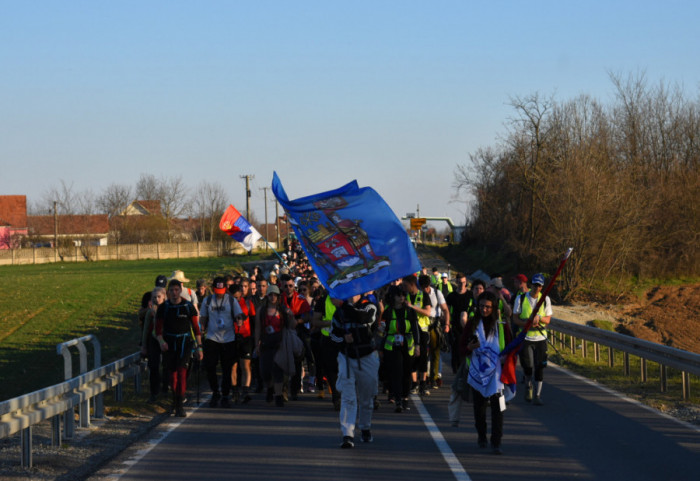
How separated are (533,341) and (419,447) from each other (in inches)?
155

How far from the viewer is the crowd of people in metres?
10.2

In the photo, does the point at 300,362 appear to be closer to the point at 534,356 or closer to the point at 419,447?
the point at 534,356

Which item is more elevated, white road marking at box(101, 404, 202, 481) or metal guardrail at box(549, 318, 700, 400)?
metal guardrail at box(549, 318, 700, 400)

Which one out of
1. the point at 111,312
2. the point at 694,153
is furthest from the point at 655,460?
the point at 694,153

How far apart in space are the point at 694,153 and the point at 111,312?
3528cm

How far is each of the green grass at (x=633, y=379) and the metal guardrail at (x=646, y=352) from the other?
0.22 metres

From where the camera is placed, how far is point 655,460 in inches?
350

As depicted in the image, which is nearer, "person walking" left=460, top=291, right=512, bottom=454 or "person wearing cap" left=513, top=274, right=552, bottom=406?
"person walking" left=460, top=291, right=512, bottom=454

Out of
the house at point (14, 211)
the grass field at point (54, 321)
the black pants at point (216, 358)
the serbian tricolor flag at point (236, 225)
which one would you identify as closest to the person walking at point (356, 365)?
the black pants at point (216, 358)

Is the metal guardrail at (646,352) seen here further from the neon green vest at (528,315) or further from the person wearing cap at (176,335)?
the person wearing cap at (176,335)

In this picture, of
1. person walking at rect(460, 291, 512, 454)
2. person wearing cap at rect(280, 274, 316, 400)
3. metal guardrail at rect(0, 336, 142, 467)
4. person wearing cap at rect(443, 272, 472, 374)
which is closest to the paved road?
person walking at rect(460, 291, 512, 454)

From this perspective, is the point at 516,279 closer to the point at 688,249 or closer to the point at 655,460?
the point at 655,460

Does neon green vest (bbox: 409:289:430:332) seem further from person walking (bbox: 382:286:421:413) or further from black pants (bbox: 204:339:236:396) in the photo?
black pants (bbox: 204:339:236:396)

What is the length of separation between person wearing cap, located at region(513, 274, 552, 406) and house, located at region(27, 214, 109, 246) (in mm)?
100596
